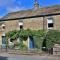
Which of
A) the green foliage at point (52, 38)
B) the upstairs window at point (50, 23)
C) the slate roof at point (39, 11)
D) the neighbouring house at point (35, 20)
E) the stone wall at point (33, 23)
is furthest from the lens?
the stone wall at point (33, 23)

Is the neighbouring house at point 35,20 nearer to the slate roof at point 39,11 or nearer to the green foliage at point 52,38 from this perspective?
the slate roof at point 39,11

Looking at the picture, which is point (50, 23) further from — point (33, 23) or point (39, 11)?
point (39, 11)

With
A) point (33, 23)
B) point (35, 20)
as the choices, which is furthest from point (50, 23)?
point (33, 23)

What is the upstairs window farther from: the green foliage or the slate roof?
the green foliage

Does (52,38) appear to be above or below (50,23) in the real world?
below

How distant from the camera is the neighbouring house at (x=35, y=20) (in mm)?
35500

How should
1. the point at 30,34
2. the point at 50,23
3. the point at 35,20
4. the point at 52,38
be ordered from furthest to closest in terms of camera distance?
the point at 35,20
the point at 30,34
the point at 50,23
the point at 52,38

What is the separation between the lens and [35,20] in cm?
3738

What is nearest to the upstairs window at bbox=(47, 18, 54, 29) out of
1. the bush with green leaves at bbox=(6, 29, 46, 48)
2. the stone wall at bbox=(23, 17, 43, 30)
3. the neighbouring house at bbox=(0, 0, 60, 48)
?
the neighbouring house at bbox=(0, 0, 60, 48)

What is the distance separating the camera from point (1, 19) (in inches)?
1688

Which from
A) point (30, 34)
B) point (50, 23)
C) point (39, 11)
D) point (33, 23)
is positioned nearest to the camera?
point (50, 23)

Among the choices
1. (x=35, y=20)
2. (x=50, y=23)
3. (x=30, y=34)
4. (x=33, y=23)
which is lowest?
(x=30, y=34)

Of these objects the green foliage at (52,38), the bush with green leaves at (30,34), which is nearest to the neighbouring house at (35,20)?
the bush with green leaves at (30,34)

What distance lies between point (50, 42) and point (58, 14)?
499cm
